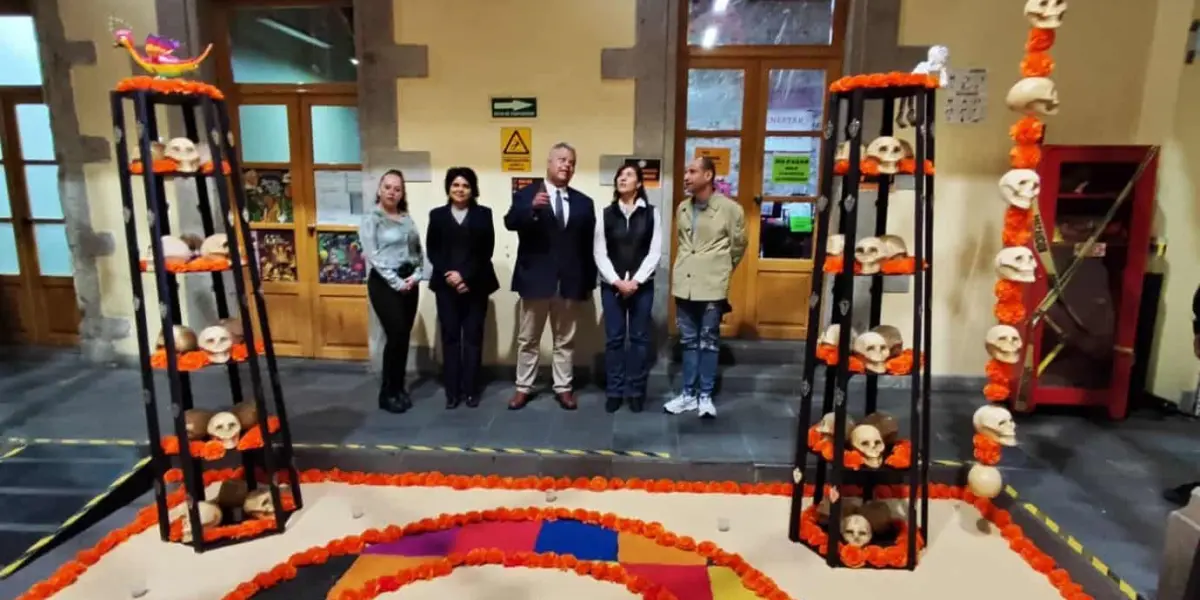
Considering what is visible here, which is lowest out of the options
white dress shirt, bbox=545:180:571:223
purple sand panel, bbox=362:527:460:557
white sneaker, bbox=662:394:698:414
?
purple sand panel, bbox=362:527:460:557

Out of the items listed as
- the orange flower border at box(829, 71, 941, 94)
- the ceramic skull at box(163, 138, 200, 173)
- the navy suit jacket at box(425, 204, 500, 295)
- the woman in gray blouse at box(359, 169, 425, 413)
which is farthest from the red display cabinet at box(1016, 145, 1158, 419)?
the ceramic skull at box(163, 138, 200, 173)

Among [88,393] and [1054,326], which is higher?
[1054,326]

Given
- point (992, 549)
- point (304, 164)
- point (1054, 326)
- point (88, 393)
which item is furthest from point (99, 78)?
point (1054, 326)

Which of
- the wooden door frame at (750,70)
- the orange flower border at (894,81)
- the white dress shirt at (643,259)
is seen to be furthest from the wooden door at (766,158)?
the orange flower border at (894,81)

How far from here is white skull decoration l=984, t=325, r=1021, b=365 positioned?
2.83 metres

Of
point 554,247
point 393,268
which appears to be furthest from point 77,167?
point 554,247

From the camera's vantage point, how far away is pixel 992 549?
116 inches

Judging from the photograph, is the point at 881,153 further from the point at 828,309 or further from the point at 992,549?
the point at 828,309

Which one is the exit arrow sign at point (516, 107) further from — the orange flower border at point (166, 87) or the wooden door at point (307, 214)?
the orange flower border at point (166, 87)

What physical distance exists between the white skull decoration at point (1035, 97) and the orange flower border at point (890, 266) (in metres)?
0.70

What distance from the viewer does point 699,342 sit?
4.02 metres

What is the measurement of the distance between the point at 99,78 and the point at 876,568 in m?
5.10

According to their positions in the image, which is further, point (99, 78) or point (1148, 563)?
point (99, 78)

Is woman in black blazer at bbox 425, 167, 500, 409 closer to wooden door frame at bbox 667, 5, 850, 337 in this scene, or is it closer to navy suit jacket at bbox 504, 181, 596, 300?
navy suit jacket at bbox 504, 181, 596, 300
